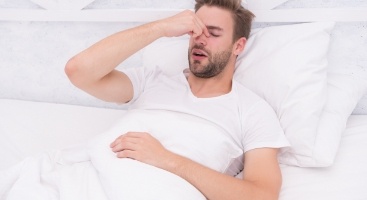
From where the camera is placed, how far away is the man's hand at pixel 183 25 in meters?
1.36

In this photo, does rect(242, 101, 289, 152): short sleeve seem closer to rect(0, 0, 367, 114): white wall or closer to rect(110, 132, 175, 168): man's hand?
rect(110, 132, 175, 168): man's hand

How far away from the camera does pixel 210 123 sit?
1286 millimetres

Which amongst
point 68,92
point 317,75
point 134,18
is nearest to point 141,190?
point 317,75

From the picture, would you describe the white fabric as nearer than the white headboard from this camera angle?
Yes

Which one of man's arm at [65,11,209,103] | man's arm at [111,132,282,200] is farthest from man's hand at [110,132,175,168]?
man's arm at [65,11,209,103]

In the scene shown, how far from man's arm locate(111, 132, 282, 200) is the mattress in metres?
0.12

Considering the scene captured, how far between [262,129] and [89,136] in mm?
730

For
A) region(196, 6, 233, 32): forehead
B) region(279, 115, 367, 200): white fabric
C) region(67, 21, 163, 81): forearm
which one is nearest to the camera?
region(279, 115, 367, 200): white fabric

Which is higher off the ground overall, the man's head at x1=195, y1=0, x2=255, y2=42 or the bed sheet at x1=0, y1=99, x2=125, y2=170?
the man's head at x1=195, y1=0, x2=255, y2=42

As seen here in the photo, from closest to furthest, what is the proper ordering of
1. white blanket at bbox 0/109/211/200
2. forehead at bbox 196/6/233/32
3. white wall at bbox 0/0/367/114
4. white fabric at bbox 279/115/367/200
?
white blanket at bbox 0/109/211/200 < white fabric at bbox 279/115/367/200 < forehead at bbox 196/6/233/32 < white wall at bbox 0/0/367/114

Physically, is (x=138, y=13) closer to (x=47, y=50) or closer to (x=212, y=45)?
(x=212, y=45)

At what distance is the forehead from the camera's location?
1.40m

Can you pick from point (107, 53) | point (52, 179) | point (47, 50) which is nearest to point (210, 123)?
point (107, 53)

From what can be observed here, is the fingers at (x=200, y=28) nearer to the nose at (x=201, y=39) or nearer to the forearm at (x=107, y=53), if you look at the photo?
the nose at (x=201, y=39)
